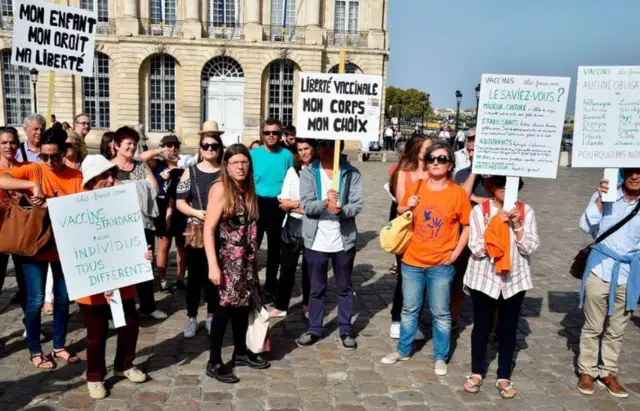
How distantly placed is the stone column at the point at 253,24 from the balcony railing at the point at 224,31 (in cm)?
90

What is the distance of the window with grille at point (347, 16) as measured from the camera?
116 feet

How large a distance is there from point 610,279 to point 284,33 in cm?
3217

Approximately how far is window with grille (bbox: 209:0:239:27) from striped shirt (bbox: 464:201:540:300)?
32492 millimetres

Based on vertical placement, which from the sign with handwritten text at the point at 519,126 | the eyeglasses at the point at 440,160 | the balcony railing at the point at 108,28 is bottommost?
the eyeglasses at the point at 440,160

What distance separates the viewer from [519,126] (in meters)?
4.43

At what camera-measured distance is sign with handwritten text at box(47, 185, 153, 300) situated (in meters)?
4.06

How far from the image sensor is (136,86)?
33.3 m

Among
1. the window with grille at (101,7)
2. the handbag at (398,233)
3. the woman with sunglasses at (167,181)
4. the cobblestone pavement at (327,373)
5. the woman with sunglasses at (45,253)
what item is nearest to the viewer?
the cobblestone pavement at (327,373)

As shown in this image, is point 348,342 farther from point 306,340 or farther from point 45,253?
point 45,253

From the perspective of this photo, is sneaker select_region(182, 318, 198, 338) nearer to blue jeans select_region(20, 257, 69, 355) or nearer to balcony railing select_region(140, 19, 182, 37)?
blue jeans select_region(20, 257, 69, 355)

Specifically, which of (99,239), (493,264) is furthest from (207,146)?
(493,264)

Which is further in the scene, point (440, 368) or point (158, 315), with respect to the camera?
point (158, 315)

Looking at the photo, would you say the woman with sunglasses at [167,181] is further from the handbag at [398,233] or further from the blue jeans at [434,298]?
the blue jeans at [434,298]

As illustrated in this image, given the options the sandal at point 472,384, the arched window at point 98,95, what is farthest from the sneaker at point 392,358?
the arched window at point 98,95
